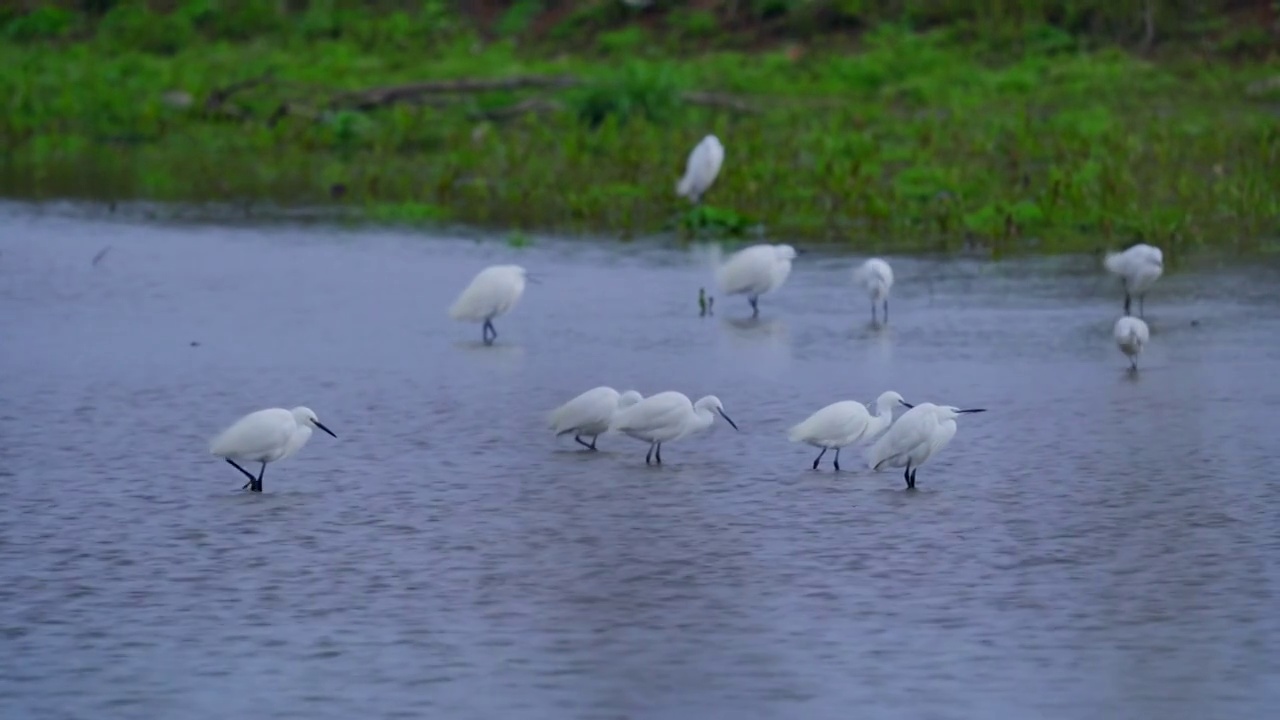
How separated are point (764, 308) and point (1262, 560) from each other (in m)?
Answer: 7.22

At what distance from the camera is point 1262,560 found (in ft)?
26.6

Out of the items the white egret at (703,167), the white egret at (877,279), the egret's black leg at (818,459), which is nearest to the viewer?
the egret's black leg at (818,459)

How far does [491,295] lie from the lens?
45.0ft

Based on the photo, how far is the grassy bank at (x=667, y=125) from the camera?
760 inches

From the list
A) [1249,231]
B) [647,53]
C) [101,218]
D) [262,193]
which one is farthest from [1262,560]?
[647,53]

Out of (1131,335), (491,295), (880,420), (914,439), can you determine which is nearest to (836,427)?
(880,420)

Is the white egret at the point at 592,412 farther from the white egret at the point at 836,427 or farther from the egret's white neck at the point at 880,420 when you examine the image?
the egret's white neck at the point at 880,420

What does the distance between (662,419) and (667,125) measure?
16662 millimetres

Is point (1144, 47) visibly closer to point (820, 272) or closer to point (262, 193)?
point (262, 193)

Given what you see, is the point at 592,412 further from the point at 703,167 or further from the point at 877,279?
the point at 703,167

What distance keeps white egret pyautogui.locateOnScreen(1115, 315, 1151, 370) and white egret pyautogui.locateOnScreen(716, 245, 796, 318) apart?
2.76 meters

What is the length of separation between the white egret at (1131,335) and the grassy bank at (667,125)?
500 centimetres

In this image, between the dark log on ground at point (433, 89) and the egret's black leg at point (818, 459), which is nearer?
the egret's black leg at point (818, 459)

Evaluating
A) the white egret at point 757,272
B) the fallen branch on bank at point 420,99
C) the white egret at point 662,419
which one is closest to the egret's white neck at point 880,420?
the white egret at point 662,419
